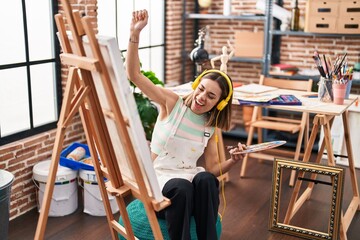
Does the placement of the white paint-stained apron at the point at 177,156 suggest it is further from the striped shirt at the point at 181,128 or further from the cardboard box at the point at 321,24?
the cardboard box at the point at 321,24

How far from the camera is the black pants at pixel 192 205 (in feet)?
7.36

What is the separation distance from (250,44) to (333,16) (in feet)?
3.23

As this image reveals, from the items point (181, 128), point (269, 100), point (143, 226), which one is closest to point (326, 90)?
point (269, 100)

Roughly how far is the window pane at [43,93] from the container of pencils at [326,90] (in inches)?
81.9

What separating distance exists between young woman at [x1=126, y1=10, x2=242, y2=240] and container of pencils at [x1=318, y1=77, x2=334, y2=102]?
97cm

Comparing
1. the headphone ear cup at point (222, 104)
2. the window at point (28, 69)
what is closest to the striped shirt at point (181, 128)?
the headphone ear cup at point (222, 104)

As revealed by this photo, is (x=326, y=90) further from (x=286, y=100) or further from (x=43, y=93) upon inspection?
(x=43, y=93)

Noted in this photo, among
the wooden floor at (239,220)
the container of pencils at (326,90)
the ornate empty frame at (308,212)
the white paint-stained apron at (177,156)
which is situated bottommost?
the wooden floor at (239,220)

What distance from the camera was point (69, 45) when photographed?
6.95 feet

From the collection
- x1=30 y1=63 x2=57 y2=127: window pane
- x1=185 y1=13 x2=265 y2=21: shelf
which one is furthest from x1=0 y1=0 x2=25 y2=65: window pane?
x1=185 y1=13 x2=265 y2=21: shelf

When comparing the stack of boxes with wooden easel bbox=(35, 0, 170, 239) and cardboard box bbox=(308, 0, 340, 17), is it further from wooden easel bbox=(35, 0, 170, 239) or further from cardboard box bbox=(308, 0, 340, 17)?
wooden easel bbox=(35, 0, 170, 239)

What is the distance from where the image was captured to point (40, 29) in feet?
11.8

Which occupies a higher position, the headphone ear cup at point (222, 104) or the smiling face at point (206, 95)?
the smiling face at point (206, 95)

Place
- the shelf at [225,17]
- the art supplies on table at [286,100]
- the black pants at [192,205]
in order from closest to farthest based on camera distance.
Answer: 1. the black pants at [192,205]
2. the art supplies on table at [286,100]
3. the shelf at [225,17]
